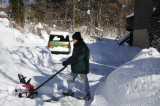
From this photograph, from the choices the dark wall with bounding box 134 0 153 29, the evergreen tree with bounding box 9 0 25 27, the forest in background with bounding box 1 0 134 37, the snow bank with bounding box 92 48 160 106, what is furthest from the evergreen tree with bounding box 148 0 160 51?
the forest in background with bounding box 1 0 134 37

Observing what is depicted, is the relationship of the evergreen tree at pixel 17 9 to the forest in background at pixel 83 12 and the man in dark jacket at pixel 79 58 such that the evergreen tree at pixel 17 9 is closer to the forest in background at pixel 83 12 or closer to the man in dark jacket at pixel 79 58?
the man in dark jacket at pixel 79 58

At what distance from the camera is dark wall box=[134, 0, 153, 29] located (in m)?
13.7

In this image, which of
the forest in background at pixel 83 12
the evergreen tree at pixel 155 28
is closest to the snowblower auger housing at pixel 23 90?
the evergreen tree at pixel 155 28

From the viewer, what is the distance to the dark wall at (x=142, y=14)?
45.0ft

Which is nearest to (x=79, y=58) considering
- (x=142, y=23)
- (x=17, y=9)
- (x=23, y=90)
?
(x=23, y=90)

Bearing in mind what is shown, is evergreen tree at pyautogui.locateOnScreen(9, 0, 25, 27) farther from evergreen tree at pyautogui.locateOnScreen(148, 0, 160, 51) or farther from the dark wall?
evergreen tree at pyautogui.locateOnScreen(148, 0, 160, 51)

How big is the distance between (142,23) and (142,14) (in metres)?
0.85

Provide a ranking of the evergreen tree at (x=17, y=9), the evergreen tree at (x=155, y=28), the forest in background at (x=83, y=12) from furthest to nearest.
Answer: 1. the forest in background at (x=83, y=12)
2. the evergreen tree at (x=17, y=9)
3. the evergreen tree at (x=155, y=28)

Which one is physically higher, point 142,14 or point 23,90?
point 142,14

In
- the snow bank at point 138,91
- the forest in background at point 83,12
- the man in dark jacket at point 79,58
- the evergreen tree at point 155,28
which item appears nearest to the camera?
the snow bank at point 138,91

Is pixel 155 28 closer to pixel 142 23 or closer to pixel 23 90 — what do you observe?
pixel 142 23

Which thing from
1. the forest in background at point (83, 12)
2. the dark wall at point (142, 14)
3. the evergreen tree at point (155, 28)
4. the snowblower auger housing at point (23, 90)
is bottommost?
the snowblower auger housing at point (23, 90)

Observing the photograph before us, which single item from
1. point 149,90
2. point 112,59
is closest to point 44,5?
point 112,59

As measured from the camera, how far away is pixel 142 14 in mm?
14883
